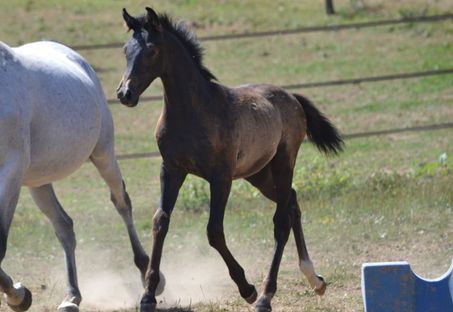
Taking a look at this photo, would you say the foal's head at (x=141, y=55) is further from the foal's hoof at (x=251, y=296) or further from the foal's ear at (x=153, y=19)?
the foal's hoof at (x=251, y=296)

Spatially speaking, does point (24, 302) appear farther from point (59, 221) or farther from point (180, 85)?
point (180, 85)

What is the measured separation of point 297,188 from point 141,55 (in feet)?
16.8

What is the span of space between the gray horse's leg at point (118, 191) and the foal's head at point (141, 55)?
1.90 metres

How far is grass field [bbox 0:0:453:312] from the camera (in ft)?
26.7

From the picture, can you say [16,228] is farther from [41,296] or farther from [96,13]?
[96,13]

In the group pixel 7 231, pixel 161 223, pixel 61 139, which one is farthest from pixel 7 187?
pixel 161 223

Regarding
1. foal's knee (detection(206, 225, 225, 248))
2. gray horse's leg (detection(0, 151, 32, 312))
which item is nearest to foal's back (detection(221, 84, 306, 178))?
foal's knee (detection(206, 225, 225, 248))

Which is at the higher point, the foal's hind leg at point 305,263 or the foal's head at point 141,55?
the foal's head at point 141,55

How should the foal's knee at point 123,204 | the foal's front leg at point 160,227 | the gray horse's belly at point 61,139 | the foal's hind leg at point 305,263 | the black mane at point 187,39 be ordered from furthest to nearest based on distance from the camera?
1. the foal's knee at point 123,204
2. the foal's hind leg at point 305,263
3. the gray horse's belly at point 61,139
4. the black mane at point 187,39
5. the foal's front leg at point 160,227

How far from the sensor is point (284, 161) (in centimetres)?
702

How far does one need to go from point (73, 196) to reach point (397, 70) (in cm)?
712

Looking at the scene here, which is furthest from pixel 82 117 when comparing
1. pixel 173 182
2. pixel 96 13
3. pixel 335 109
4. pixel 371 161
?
pixel 96 13

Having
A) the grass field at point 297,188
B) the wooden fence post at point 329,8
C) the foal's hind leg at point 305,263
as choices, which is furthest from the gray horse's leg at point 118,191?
the wooden fence post at point 329,8

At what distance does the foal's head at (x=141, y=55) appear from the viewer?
583cm
